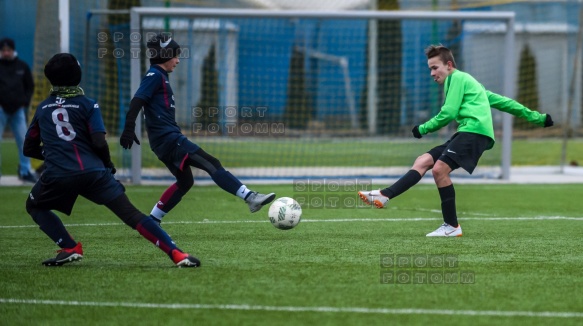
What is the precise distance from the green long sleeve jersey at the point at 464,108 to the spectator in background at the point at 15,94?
7.80 metres

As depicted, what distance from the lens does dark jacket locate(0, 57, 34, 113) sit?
1435 centimetres

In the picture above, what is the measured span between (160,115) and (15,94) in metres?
6.60

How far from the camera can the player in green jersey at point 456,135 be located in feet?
28.0

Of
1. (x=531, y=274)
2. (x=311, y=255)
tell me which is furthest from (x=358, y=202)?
(x=531, y=274)

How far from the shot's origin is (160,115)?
8.57 meters

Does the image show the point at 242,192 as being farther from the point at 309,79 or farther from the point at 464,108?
the point at 309,79

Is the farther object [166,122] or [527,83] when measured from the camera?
[527,83]

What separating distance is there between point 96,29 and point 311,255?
10.1m

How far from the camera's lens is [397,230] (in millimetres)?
9055

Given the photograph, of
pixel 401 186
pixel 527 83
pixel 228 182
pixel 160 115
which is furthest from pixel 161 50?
pixel 527 83

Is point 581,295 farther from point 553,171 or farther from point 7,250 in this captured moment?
point 553,171

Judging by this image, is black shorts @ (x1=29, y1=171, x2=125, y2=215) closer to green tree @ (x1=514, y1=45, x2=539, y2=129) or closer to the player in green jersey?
the player in green jersey

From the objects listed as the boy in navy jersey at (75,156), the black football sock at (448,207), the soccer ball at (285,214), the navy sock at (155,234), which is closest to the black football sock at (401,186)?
the black football sock at (448,207)

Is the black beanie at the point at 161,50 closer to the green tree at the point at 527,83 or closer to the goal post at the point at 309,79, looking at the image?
the goal post at the point at 309,79
